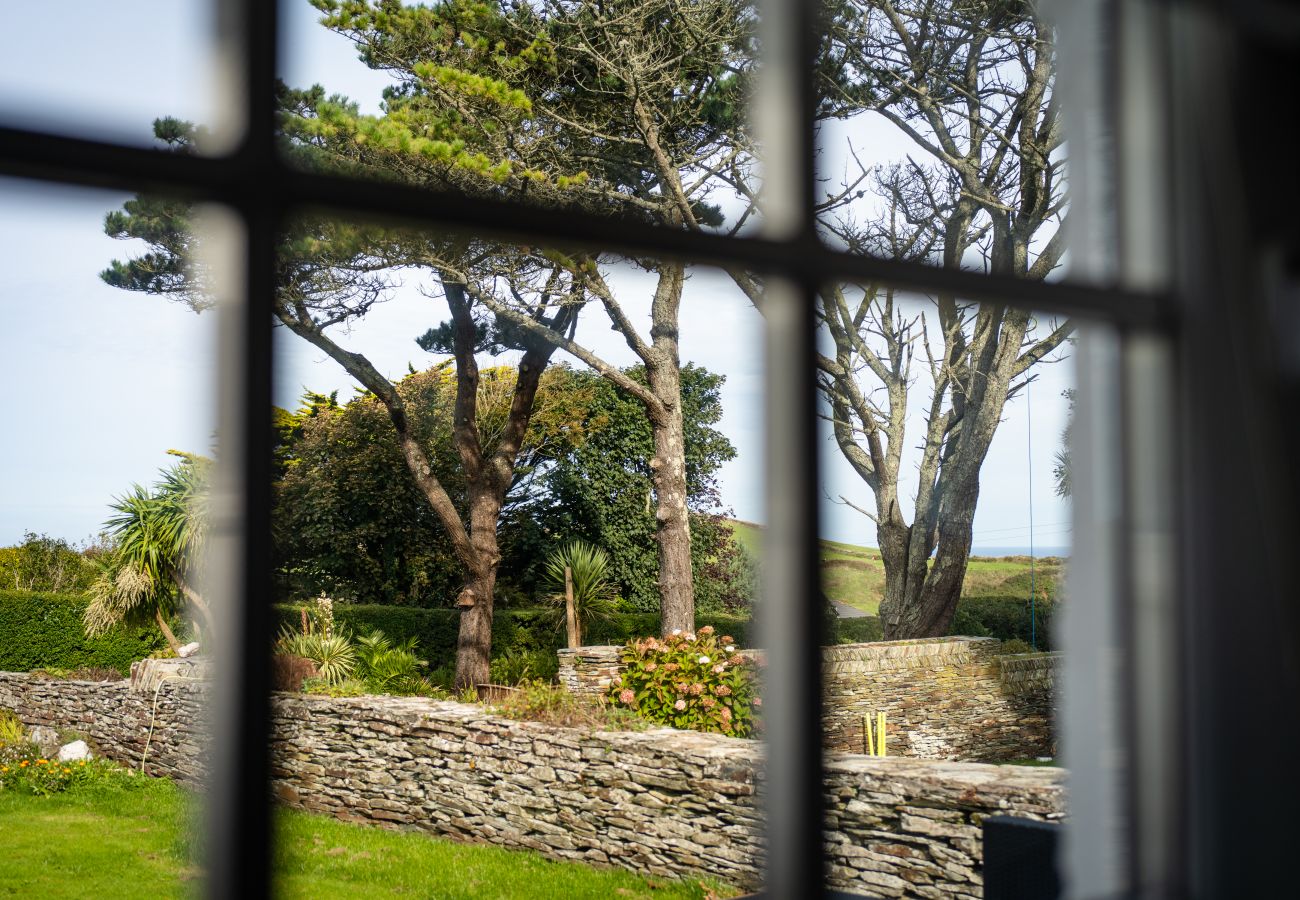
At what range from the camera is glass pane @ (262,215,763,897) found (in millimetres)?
4684

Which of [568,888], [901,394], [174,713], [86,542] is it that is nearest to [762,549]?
[568,888]

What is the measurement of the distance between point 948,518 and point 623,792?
4.58 meters

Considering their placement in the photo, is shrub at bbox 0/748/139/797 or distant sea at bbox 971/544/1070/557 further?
distant sea at bbox 971/544/1070/557

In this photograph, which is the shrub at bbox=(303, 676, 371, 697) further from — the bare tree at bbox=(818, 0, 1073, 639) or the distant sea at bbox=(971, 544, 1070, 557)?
the distant sea at bbox=(971, 544, 1070, 557)

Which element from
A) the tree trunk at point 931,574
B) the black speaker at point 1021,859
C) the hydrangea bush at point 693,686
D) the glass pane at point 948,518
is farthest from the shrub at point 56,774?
the black speaker at point 1021,859

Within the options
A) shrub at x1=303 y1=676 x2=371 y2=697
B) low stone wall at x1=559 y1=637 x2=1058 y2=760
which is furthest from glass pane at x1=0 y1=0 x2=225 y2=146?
low stone wall at x1=559 y1=637 x2=1058 y2=760

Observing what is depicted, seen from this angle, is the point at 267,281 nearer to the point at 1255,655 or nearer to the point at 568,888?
the point at 1255,655

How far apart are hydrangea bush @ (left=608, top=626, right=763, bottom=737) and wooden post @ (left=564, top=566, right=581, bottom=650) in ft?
9.70

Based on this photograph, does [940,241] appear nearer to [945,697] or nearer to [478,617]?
[945,697]

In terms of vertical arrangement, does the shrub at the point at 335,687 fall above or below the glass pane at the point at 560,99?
below

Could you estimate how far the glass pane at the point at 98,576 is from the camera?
19.9 ft

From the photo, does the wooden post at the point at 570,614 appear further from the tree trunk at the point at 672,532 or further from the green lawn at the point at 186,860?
the green lawn at the point at 186,860

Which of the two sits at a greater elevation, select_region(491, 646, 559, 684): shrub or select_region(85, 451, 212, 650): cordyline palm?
select_region(85, 451, 212, 650): cordyline palm

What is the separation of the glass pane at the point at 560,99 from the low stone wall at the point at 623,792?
3469 millimetres
